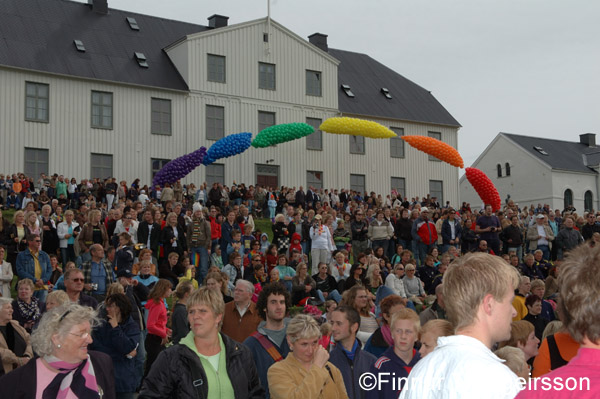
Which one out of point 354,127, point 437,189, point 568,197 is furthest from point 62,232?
point 568,197

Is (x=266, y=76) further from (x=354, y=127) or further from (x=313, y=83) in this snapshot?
(x=354, y=127)

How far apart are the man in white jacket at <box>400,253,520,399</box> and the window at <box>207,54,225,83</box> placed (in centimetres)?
3223

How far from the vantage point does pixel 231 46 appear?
34375 millimetres

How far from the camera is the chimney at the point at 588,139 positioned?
194ft

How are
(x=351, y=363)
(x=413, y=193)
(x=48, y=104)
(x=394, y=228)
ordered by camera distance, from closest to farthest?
(x=351, y=363) < (x=394, y=228) < (x=48, y=104) < (x=413, y=193)

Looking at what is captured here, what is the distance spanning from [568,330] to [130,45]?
34428 mm

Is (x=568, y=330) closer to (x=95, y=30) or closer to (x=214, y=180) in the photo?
(x=214, y=180)

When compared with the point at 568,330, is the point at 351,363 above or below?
below

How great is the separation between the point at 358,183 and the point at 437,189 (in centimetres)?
579

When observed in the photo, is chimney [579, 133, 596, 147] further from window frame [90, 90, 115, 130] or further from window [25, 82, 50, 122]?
window [25, 82, 50, 122]

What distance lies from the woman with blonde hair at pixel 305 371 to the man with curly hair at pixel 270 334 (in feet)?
2.57

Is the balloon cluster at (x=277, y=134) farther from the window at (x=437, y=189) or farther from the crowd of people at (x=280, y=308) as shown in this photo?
the window at (x=437, y=189)

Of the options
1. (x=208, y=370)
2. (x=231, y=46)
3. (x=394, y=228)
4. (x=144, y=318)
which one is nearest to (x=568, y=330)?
(x=208, y=370)

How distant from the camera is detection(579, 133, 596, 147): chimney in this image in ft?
194
